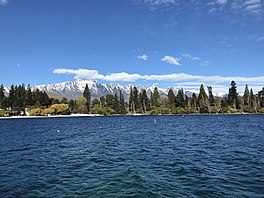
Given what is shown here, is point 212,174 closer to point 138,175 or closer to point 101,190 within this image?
point 138,175

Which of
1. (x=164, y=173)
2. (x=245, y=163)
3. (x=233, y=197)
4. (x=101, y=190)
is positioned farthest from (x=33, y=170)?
(x=245, y=163)

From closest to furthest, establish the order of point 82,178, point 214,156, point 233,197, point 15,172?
point 233,197 → point 82,178 → point 15,172 → point 214,156

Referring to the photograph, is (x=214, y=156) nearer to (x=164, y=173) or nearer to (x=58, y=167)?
(x=164, y=173)

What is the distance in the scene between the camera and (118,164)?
29188 millimetres

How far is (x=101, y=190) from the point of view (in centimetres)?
2005

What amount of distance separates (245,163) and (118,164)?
13.1 m

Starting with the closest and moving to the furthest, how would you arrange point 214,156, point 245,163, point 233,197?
point 233,197, point 245,163, point 214,156

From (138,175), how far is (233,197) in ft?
27.8

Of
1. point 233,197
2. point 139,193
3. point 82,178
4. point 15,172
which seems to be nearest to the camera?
point 233,197

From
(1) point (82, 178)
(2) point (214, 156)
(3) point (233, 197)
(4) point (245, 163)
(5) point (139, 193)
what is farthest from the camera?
(2) point (214, 156)

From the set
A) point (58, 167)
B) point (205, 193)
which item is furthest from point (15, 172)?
Result: point (205, 193)

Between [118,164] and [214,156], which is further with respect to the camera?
[214,156]

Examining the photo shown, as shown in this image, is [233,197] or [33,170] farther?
[33,170]

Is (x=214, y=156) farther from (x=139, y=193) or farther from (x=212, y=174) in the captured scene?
(x=139, y=193)
